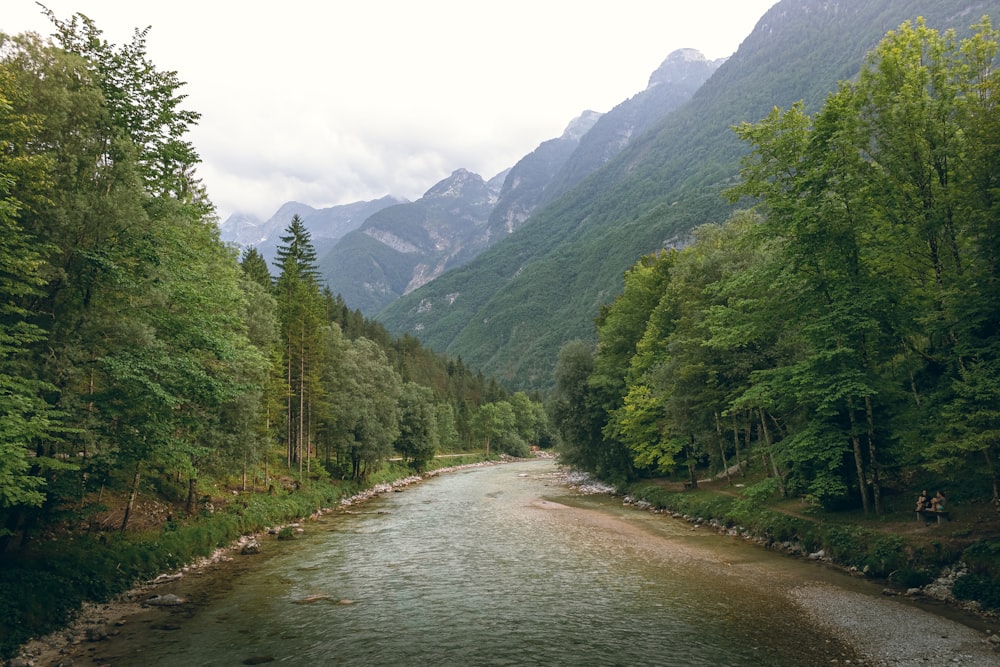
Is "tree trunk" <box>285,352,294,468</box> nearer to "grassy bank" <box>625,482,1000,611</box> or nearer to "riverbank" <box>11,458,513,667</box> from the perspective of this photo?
"riverbank" <box>11,458,513,667</box>

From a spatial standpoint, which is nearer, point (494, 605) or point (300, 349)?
point (494, 605)

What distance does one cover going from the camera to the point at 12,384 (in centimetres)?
1341

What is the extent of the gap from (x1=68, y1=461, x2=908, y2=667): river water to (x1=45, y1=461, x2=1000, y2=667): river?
7 cm

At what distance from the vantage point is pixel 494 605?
→ 18609 mm

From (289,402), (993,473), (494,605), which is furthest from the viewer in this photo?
(289,402)

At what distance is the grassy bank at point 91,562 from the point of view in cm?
1512

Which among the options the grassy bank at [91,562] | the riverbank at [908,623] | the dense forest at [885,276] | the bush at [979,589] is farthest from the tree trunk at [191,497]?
the bush at [979,589]

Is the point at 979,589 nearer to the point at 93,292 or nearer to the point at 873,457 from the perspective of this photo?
the point at 873,457

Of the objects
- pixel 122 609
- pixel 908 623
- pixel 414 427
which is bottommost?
pixel 908 623

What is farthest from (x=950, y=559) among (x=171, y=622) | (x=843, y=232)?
(x=171, y=622)

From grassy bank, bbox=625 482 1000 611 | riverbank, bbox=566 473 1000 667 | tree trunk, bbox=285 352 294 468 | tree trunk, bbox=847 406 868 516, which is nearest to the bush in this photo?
grassy bank, bbox=625 482 1000 611

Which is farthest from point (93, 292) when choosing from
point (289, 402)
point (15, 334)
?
point (289, 402)

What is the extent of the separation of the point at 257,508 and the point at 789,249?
34060mm

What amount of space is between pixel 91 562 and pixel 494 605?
1448 centimetres
